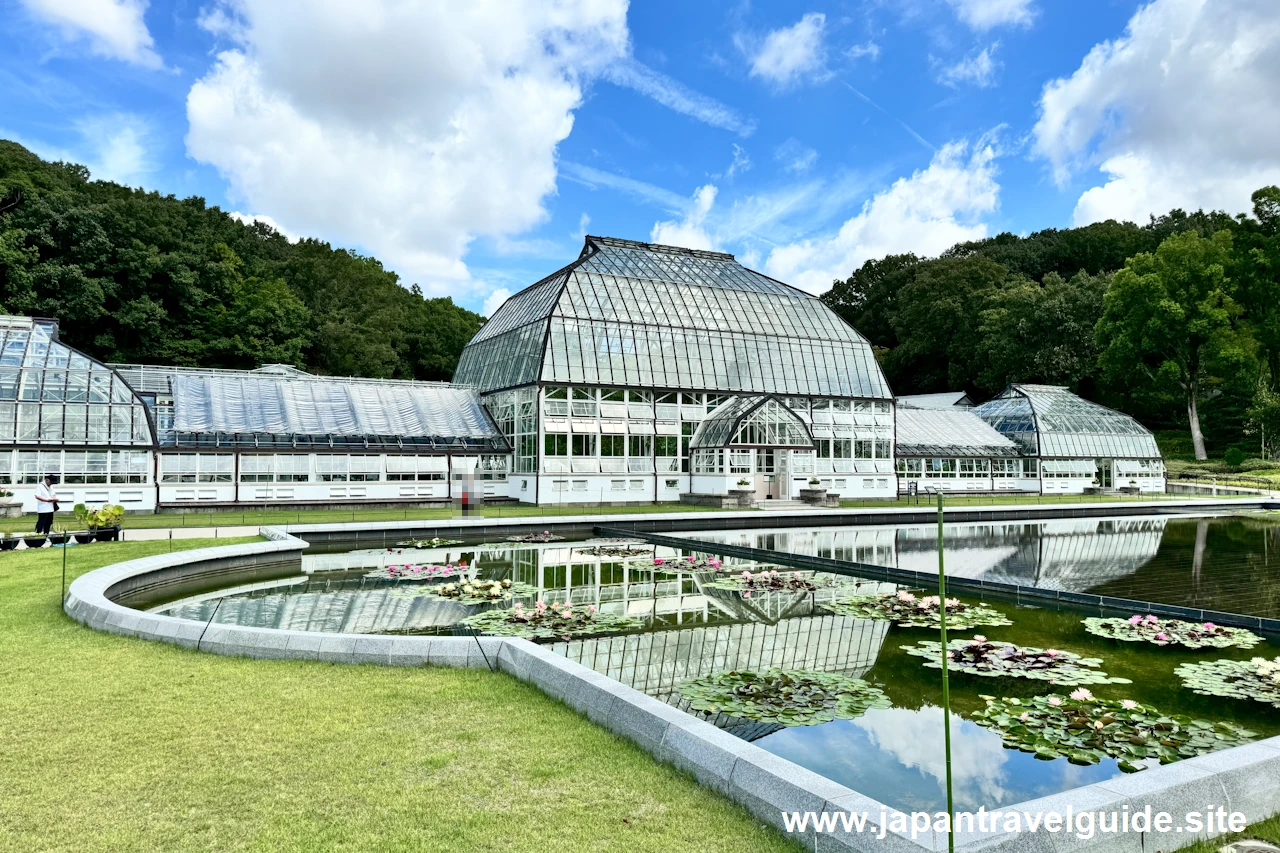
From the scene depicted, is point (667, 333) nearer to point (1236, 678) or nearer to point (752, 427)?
point (752, 427)

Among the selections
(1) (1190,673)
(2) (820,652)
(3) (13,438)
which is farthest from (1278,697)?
(3) (13,438)

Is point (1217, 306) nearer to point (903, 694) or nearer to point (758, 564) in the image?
point (758, 564)

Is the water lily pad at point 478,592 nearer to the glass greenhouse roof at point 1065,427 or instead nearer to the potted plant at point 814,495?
the potted plant at point 814,495

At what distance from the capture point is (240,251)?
73688mm

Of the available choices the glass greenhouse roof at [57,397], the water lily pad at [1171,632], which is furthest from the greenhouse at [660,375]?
the water lily pad at [1171,632]

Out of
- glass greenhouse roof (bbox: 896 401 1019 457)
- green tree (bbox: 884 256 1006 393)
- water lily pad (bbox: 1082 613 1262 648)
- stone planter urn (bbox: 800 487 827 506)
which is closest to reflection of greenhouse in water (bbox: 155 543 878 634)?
water lily pad (bbox: 1082 613 1262 648)

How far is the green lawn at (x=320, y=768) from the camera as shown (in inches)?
209

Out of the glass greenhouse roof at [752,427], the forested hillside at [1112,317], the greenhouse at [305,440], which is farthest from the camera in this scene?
the forested hillside at [1112,317]

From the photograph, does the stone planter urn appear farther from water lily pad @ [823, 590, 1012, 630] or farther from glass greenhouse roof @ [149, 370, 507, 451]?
water lily pad @ [823, 590, 1012, 630]

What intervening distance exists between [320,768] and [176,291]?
6746 cm

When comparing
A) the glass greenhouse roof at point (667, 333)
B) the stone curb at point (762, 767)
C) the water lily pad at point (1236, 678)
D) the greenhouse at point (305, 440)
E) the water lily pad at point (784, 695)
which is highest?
the glass greenhouse roof at point (667, 333)

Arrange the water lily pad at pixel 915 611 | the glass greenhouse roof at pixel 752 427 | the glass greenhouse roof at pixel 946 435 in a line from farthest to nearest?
1. the glass greenhouse roof at pixel 946 435
2. the glass greenhouse roof at pixel 752 427
3. the water lily pad at pixel 915 611

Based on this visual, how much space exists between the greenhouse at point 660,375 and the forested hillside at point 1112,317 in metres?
29.7

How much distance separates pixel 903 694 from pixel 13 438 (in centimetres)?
3718
